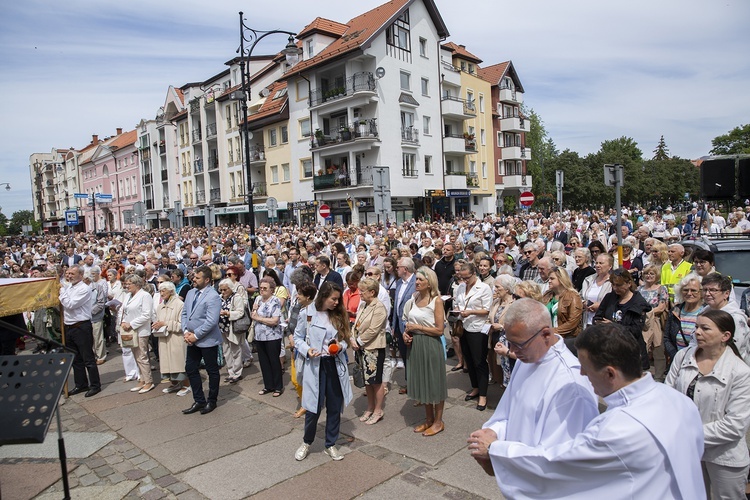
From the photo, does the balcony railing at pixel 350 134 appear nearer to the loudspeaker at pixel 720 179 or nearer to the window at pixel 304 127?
the window at pixel 304 127

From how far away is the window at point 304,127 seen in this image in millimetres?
39194

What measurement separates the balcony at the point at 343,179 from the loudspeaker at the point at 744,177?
2677 centimetres

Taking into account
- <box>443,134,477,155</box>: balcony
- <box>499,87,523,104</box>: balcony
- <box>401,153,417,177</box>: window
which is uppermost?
<box>499,87,523,104</box>: balcony

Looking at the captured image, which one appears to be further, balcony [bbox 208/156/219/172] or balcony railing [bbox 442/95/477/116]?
balcony [bbox 208/156/219/172]

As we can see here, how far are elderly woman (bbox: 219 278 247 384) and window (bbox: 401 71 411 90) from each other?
102 feet

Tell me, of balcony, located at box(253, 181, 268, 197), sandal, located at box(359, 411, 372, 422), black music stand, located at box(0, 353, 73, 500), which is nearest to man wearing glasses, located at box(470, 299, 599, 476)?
black music stand, located at box(0, 353, 73, 500)

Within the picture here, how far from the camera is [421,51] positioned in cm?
3816

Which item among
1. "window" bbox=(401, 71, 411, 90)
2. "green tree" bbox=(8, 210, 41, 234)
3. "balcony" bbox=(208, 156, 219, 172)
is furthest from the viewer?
"green tree" bbox=(8, 210, 41, 234)

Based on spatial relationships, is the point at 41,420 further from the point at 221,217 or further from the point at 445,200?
the point at 221,217

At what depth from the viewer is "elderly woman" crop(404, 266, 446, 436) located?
215 inches

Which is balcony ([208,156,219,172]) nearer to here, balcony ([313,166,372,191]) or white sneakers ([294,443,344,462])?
balcony ([313,166,372,191])

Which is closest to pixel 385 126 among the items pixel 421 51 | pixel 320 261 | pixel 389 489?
pixel 421 51

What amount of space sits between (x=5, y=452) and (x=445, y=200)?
3619 centimetres

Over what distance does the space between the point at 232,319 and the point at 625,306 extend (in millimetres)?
5356
